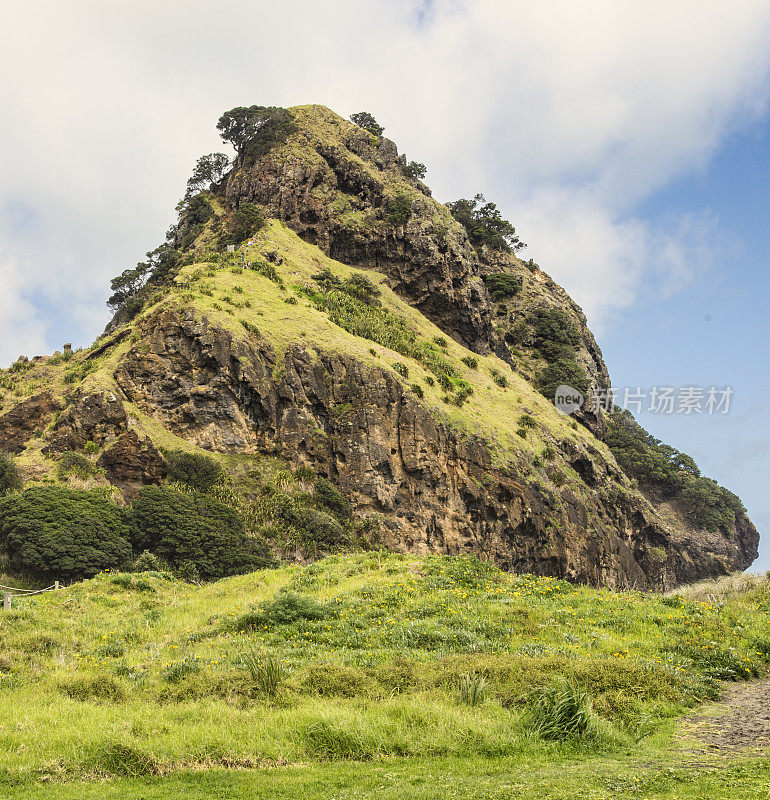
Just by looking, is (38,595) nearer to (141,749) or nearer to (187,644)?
(187,644)

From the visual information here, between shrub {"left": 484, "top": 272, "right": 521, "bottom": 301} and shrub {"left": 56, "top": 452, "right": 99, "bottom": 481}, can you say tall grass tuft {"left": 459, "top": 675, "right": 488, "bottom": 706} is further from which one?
shrub {"left": 484, "top": 272, "right": 521, "bottom": 301}

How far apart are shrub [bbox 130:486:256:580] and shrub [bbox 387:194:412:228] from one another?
167 feet

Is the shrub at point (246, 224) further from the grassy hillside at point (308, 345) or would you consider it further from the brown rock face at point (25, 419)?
the brown rock face at point (25, 419)

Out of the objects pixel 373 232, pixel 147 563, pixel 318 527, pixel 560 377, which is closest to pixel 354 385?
pixel 318 527

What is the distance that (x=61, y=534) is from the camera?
104ft

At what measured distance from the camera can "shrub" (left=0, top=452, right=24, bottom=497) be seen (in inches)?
1375

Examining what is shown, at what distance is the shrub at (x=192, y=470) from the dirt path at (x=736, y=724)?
1371 inches

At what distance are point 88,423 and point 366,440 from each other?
20384 millimetres

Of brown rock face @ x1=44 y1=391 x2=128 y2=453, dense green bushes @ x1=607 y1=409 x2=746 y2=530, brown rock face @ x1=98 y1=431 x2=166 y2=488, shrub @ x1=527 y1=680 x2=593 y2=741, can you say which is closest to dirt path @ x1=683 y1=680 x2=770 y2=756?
shrub @ x1=527 y1=680 x2=593 y2=741

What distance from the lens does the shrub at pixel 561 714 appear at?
879cm

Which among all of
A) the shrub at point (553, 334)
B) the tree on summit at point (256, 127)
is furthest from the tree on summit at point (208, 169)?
the shrub at point (553, 334)

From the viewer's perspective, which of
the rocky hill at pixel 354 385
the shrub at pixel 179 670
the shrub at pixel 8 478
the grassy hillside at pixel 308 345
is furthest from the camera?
the grassy hillside at pixel 308 345

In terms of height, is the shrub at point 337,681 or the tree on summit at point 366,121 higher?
the tree on summit at point 366,121

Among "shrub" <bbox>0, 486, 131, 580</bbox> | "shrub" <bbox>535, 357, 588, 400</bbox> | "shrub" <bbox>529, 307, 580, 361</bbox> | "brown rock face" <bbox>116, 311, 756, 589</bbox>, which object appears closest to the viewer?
"shrub" <bbox>0, 486, 131, 580</bbox>
